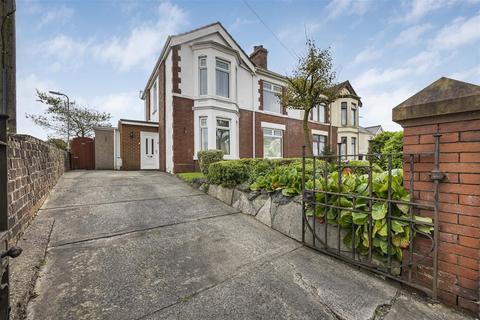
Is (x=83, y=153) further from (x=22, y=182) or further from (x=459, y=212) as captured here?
(x=459, y=212)

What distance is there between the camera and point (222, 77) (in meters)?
10.5

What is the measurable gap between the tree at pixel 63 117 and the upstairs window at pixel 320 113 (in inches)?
739

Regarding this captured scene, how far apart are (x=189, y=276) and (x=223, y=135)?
8623mm

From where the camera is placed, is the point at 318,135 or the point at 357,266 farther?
the point at 318,135

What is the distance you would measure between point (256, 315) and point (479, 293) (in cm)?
185

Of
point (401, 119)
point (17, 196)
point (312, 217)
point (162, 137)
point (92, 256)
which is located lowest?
point (92, 256)

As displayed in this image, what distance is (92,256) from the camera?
2451 mm

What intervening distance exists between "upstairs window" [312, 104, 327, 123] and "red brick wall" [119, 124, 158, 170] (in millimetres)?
12038

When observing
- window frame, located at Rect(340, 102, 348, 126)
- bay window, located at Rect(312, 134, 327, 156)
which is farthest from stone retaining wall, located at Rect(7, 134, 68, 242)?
window frame, located at Rect(340, 102, 348, 126)

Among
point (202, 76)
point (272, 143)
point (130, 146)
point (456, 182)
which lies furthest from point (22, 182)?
point (272, 143)

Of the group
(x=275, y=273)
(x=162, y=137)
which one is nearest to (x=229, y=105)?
(x=162, y=137)

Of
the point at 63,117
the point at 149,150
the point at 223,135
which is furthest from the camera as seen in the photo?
the point at 63,117

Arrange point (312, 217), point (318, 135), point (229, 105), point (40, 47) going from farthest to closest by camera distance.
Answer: point (318, 135) < point (229, 105) < point (40, 47) < point (312, 217)

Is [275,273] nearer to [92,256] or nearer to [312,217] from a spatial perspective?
[312,217]
